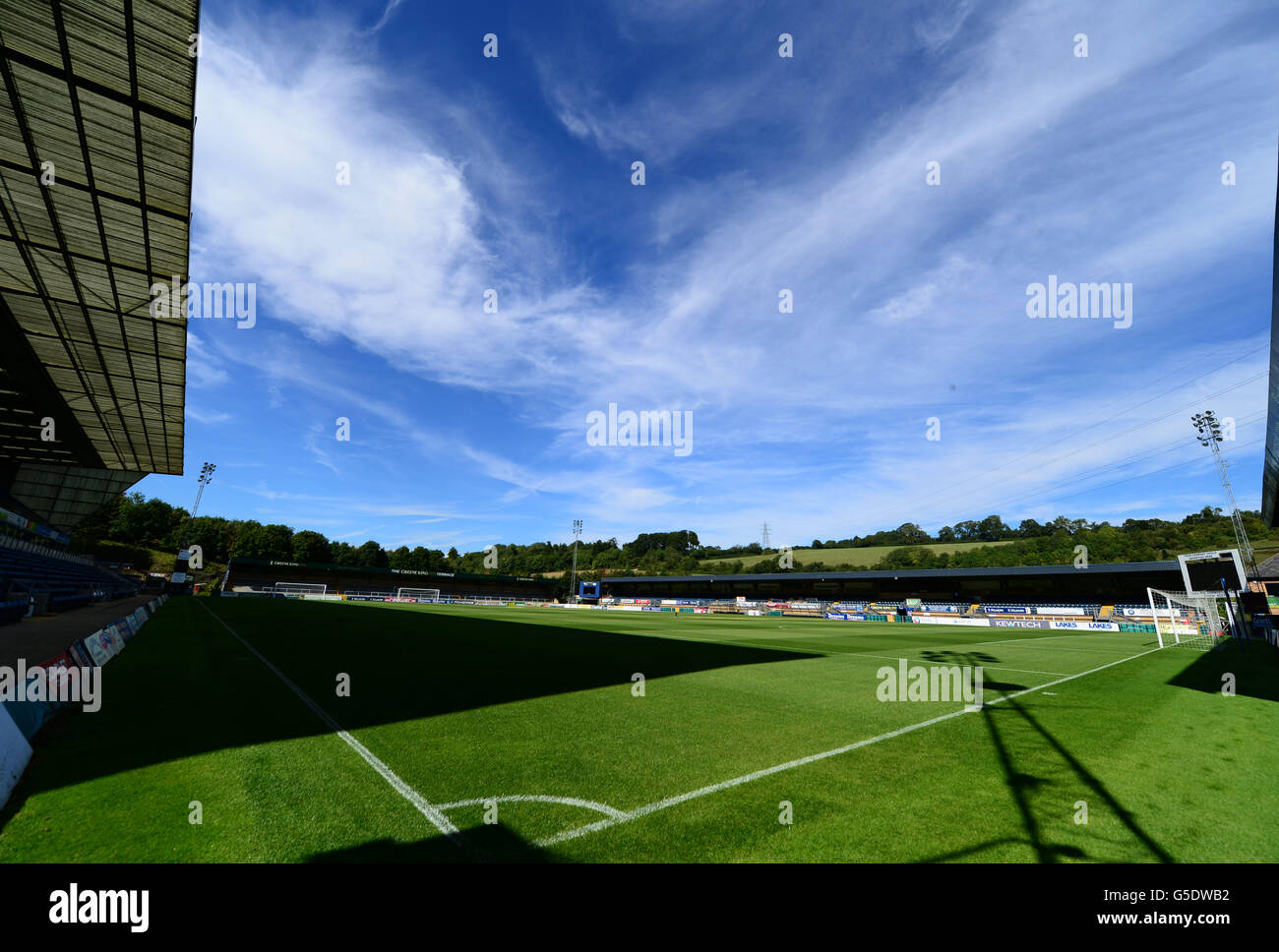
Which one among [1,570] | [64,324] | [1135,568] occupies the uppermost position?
[64,324]

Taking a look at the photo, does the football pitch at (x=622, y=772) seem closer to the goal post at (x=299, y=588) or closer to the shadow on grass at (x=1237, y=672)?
the shadow on grass at (x=1237, y=672)

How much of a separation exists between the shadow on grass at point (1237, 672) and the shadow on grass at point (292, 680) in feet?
34.9

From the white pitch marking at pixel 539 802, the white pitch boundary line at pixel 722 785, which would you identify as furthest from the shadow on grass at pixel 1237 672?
the white pitch marking at pixel 539 802

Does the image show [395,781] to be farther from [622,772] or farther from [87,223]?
[87,223]

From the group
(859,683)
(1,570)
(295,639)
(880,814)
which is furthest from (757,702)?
(1,570)

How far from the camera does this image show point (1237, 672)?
50.6ft

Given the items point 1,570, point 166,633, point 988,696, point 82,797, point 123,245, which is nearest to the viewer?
point 82,797

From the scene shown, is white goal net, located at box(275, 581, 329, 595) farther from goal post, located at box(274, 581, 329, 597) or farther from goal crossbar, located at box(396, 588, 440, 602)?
goal crossbar, located at box(396, 588, 440, 602)

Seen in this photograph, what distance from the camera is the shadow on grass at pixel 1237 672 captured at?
1261 cm

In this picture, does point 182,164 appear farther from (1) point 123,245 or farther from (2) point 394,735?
(2) point 394,735

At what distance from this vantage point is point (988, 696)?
11344 millimetres

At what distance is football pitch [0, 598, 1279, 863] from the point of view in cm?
417

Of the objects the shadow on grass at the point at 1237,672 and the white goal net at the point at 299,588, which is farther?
the white goal net at the point at 299,588
